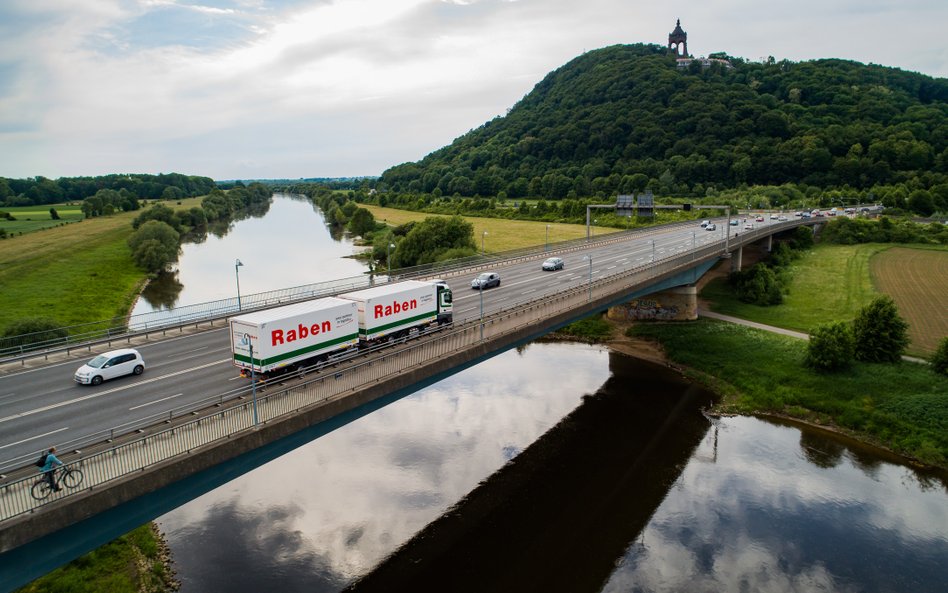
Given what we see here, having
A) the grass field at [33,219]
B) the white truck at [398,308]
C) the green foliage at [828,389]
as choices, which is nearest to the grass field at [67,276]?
the grass field at [33,219]

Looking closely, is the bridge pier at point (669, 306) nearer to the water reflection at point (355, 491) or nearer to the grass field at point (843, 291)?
the grass field at point (843, 291)

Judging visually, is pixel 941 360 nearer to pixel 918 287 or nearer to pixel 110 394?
pixel 918 287

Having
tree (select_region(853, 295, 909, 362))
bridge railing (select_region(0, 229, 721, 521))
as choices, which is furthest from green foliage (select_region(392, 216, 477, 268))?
tree (select_region(853, 295, 909, 362))

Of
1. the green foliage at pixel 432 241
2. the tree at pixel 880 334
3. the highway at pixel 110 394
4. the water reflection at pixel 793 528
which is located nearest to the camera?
the highway at pixel 110 394

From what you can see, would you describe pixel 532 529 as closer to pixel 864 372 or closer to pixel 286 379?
pixel 286 379

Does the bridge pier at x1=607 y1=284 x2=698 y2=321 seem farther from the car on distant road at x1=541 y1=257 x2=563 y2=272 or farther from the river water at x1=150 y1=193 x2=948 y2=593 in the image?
the river water at x1=150 y1=193 x2=948 y2=593
